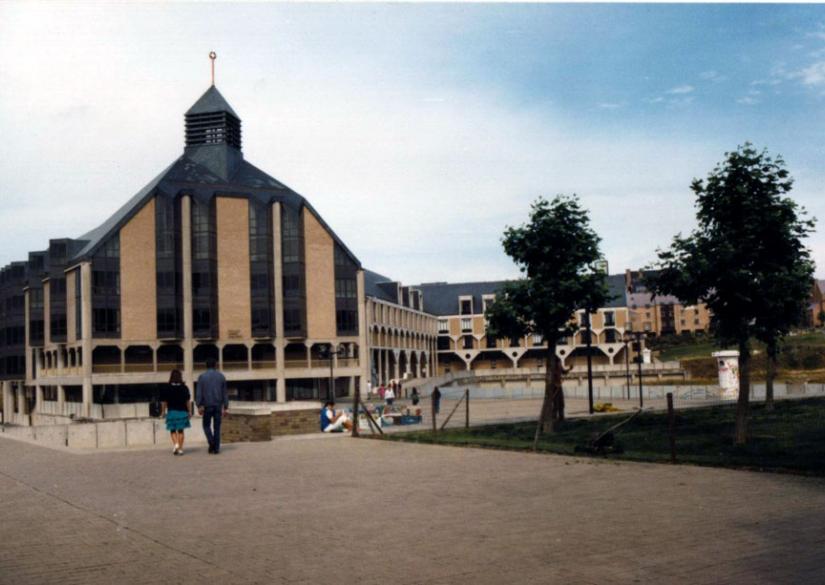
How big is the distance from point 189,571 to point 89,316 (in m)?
64.5

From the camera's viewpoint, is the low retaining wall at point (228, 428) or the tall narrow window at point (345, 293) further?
the tall narrow window at point (345, 293)

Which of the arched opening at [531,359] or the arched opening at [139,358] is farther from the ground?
the arched opening at [139,358]

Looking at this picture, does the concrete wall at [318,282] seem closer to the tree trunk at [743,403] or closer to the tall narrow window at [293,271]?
the tall narrow window at [293,271]

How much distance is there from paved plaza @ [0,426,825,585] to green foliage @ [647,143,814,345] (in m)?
7.23

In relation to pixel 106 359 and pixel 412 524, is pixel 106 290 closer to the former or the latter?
pixel 106 359

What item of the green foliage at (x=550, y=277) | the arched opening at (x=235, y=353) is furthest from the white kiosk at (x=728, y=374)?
the arched opening at (x=235, y=353)

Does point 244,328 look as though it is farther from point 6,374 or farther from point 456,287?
point 456,287

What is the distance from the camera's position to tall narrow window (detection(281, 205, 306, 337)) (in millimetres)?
73000

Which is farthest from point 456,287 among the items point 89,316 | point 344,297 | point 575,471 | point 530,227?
point 575,471

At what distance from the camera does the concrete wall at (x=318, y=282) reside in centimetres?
7450

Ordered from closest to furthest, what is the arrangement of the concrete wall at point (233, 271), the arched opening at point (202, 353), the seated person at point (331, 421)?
1. the seated person at point (331, 421)
2. the arched opening at point (202, 353)
3. the concrete wall at point (233, 271)

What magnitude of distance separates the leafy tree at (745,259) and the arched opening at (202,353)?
186 ft

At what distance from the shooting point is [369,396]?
72875mm

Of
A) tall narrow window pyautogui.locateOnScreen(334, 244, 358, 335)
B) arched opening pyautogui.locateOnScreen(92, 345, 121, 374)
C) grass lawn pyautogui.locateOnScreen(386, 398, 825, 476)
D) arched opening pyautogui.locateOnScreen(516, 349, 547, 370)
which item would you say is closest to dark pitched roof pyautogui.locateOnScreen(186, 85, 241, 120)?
tall narrow window pyautogui.locateOnScreen(334, 244, 358, 335)
